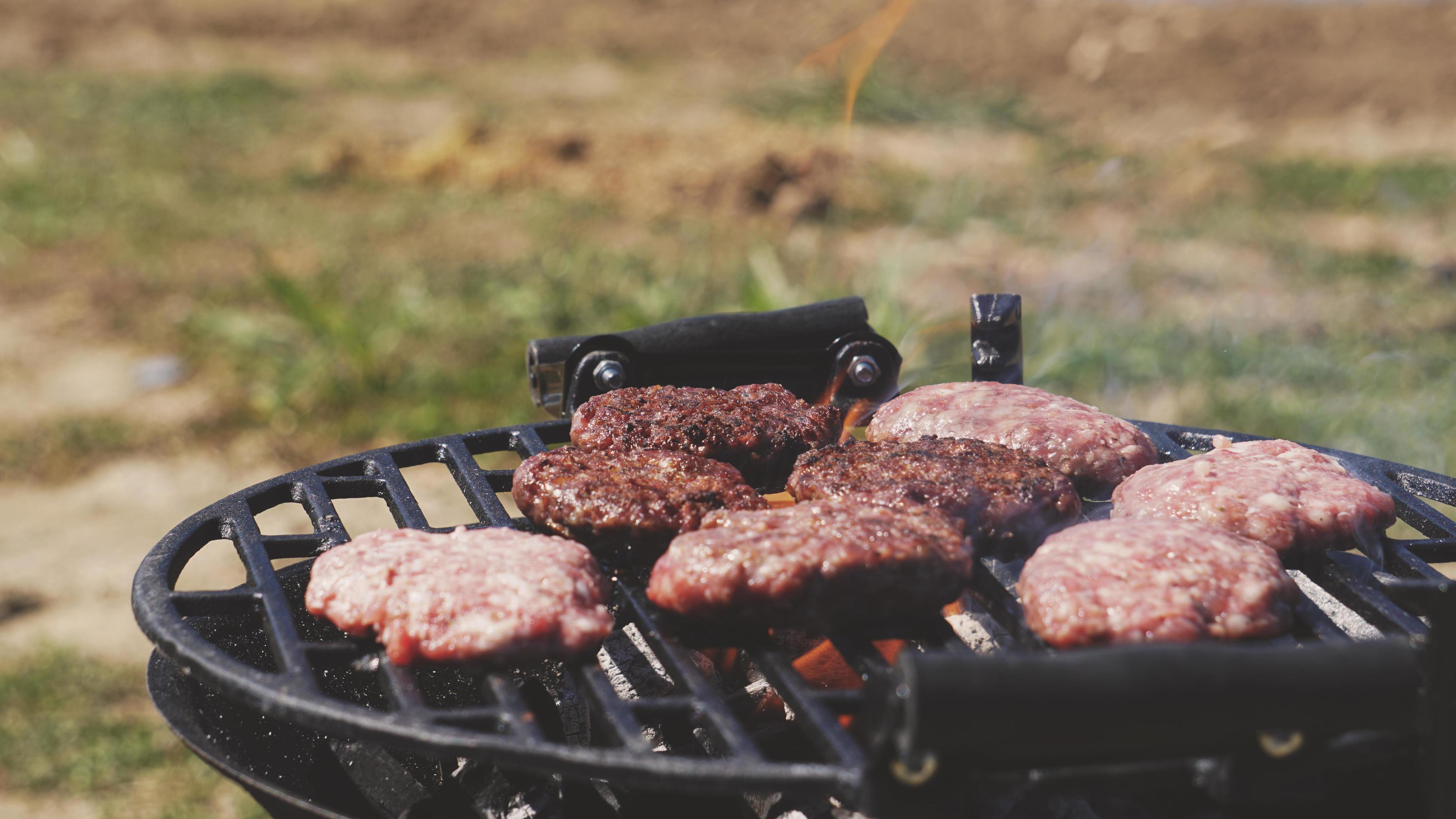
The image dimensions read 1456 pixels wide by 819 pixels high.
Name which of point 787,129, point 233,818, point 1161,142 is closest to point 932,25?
point 1161,142

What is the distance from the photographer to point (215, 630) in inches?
88.4

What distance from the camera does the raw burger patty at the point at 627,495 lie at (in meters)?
2.07

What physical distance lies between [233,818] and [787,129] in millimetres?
9542

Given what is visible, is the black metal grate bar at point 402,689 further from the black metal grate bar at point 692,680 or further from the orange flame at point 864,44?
the orange flame at point 864,44

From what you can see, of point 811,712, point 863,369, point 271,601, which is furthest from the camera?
point 863,369

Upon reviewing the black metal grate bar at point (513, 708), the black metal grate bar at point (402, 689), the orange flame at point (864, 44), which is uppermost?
the orange flame at point (864, 44)

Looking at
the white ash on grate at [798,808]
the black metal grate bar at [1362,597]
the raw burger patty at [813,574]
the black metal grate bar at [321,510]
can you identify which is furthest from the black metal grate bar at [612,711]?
the black metal grate bar at [1362,597]

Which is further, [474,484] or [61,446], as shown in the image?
[61,446]

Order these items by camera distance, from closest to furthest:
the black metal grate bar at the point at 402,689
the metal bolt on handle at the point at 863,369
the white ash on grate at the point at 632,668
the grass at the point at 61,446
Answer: the black metal grate bar at the point at 402,689, the white ash on grate at the point at 632,668, the metal bolt on handle at the point at 863,369, the grass at the point at 61,446

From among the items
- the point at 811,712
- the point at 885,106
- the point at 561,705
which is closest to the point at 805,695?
the point at 811,712

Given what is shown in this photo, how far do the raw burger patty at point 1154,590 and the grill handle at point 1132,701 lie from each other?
40cm

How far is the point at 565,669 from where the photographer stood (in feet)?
8.32

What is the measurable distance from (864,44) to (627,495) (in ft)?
56.5

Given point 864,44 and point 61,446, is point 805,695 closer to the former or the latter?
point 61,446
